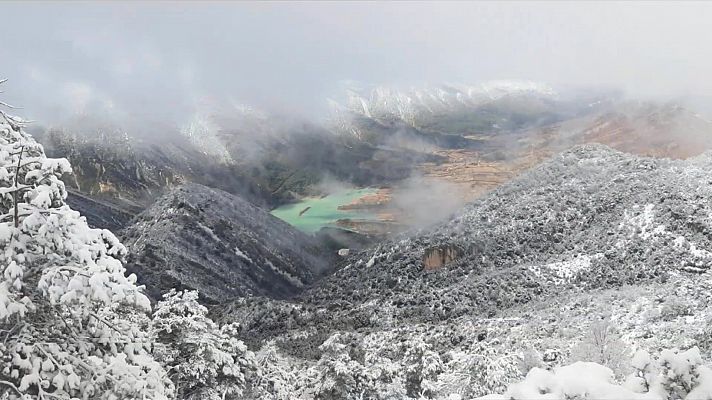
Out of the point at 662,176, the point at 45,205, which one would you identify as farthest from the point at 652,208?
the point at 45,205

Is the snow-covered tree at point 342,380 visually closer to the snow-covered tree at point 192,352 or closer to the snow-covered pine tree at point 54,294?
the snow-covered tree at point 192,352

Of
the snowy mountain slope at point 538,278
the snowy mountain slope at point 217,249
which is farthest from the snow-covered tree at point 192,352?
the snowy mountain slope at point 217,249

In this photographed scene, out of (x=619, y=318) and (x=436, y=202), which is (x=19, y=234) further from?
(x=436, y=202)

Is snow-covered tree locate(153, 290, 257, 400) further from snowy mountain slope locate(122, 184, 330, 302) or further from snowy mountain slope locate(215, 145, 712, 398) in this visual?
snowy mountain slope locate(122, 184, 330, 302)

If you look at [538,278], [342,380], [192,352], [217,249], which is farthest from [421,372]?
[217,249]

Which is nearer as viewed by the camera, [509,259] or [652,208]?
[652,208]

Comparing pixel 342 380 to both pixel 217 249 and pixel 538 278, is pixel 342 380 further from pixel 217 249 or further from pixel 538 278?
pixel 217 249
